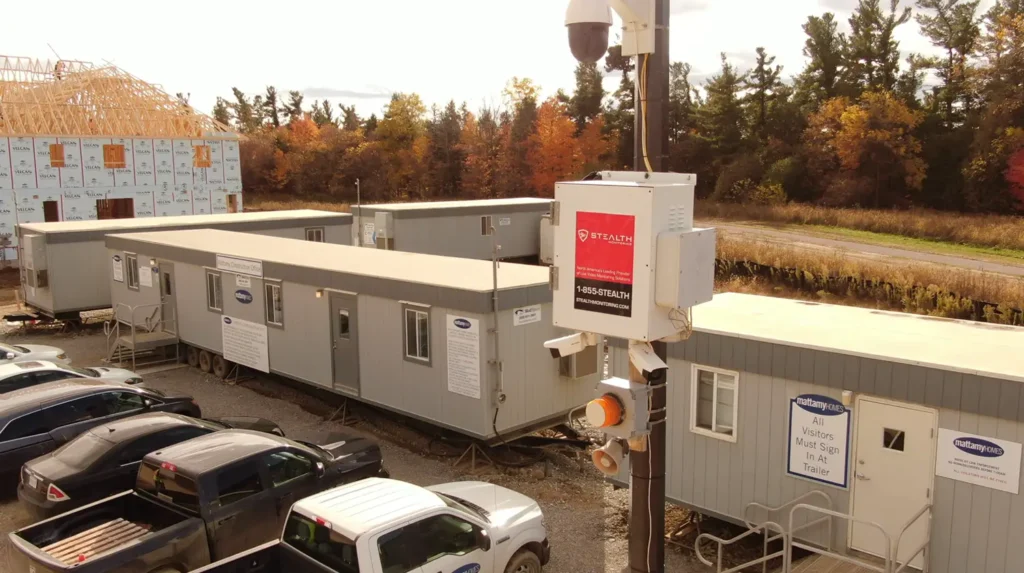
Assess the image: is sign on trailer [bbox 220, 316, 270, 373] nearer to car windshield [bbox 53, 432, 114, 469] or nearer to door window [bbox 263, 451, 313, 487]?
car windshield [bbox 53, 432, 114, 469]

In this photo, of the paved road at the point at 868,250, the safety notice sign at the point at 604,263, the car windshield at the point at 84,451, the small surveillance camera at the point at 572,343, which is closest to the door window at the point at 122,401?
the car windshield at the point at 84,451

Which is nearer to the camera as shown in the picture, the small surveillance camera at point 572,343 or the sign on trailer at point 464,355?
the small surveillance camera at point 572,343

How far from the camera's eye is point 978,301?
24.2m

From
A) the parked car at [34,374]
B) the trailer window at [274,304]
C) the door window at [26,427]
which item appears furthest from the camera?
the trailer window at [274,304]

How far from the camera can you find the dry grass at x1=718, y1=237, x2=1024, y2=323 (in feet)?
78.7

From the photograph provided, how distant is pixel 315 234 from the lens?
99.4 ft

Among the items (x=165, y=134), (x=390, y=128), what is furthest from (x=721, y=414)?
(x=390, y=128)

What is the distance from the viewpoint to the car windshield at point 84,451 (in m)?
Answer: 10.2

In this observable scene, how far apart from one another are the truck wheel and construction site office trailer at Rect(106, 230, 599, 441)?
13.4 feet

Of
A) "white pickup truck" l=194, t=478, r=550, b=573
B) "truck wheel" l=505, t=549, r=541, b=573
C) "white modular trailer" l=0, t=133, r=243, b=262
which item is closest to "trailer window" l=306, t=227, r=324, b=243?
"white modular trailer" l=0, t=133, r=243, b=262

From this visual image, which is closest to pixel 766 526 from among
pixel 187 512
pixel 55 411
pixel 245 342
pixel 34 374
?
pixel 187 512

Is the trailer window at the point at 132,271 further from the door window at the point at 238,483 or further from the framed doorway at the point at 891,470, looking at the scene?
the framed doorway at the point at 891,470

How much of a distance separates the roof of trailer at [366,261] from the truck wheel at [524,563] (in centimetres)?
479

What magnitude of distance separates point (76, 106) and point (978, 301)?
44.0 metres
